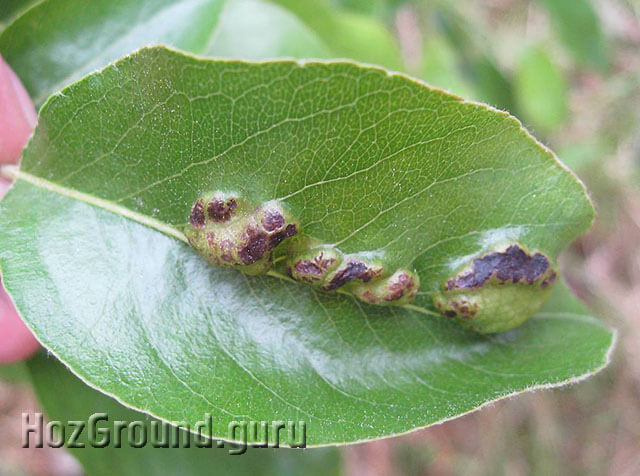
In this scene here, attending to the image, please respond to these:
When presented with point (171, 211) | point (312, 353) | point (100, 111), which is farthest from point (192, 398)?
point (100, 111)

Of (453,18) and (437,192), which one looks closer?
(437,192)

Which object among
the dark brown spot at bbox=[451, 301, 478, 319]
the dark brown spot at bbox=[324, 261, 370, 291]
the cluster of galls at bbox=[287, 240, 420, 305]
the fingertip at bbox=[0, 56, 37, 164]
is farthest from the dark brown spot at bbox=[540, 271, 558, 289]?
the fingertip at bbox=[0, 56, 37, 164]

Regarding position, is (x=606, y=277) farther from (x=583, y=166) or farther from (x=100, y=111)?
(x=100, y=111)

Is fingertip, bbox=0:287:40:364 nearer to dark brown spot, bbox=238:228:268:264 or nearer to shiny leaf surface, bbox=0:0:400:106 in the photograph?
shiny leaf surface, bbox=0:0:400:106

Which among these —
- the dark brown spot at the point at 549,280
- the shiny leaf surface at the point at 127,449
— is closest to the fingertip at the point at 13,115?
the shiny leaf surface at the point at 127,449

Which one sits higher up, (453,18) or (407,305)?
(453,18)

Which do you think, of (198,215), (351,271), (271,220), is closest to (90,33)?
(198,215)

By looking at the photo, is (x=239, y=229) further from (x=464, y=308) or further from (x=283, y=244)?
(x=464, y=308)
